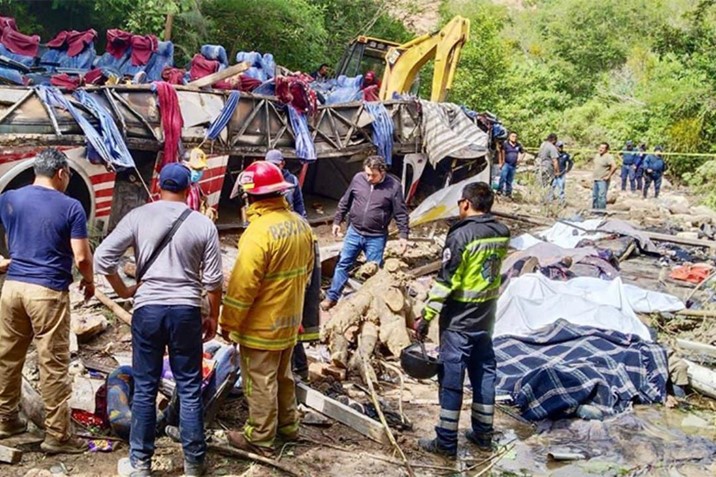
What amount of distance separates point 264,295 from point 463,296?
50.8 inches

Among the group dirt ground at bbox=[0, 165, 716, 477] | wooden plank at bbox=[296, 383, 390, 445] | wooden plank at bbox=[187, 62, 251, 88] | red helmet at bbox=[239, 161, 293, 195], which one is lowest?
dirt ground at bbox=[0, 165, 716, 477]

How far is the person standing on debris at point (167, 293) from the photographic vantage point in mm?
3666

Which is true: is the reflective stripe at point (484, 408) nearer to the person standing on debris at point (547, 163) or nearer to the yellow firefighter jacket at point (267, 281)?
the yellow firefighter jacket at point (267, 281)

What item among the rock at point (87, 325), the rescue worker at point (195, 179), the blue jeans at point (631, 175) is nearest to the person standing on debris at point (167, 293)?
the rock at point (87, 325)

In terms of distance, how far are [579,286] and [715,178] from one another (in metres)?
14.9

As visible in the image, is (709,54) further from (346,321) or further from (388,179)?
(346,321)

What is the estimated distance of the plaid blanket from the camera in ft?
18.2

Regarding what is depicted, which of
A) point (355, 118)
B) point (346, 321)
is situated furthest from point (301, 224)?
point (355, 118)

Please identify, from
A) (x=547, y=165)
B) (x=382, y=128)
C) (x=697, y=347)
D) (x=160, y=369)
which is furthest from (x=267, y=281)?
(x=547, y=165)

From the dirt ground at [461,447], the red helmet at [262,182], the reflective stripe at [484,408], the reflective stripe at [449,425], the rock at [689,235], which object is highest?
the red helmet at [262,182]

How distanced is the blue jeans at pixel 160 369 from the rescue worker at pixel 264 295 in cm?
31

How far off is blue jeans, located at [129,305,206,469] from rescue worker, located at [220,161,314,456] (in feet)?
1.02

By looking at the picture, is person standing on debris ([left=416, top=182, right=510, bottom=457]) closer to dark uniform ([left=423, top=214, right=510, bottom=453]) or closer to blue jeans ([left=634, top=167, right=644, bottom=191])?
dark uniform ([left=423, top=214, right=510, bottom=453])

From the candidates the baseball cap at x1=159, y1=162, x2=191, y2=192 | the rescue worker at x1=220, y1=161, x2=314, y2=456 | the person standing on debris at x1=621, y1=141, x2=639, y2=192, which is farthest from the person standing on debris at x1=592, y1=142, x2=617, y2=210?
the baseball cap at x1=159, y1=162, x2=191, y2=192
